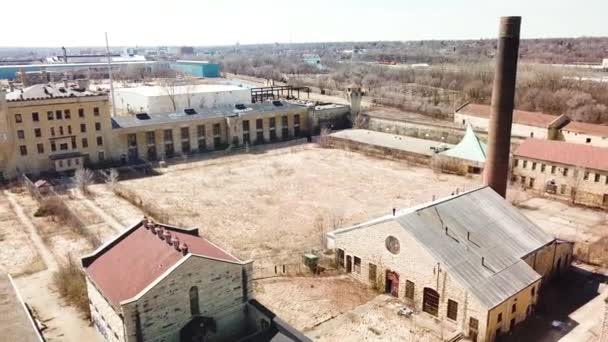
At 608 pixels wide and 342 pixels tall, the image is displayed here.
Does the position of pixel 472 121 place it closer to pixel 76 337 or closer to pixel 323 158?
pixel 323 158

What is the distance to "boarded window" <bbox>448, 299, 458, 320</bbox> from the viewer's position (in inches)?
815

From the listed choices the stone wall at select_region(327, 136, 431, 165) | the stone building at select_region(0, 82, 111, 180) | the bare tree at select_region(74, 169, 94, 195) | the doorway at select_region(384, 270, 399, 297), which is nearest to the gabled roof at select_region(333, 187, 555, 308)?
the doorway at select_region(384, 270, 399, 297)

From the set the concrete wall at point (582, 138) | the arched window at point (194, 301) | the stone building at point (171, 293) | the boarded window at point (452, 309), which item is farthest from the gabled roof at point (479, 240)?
the concrete wall at point (582, 138)

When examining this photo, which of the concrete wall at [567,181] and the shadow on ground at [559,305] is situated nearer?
the shadow on ground at [559,305]

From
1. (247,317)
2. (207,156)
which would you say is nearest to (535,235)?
(247,317)

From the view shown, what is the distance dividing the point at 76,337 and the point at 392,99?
71.2 m

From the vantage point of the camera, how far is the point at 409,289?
22.6 m

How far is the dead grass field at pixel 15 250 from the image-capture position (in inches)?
1071

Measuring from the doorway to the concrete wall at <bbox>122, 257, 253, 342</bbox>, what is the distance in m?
7.64

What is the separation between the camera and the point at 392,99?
8406 cm

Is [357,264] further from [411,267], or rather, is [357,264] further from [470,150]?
[470,150]

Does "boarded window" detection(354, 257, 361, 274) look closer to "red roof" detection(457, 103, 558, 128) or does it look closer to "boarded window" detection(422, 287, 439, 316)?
"boarded window" detection(422, 287, 439, 316)

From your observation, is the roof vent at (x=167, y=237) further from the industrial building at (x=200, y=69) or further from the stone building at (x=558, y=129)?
the industrial building at (x=200, y=69)

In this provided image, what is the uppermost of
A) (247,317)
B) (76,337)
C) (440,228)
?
(440,228)
